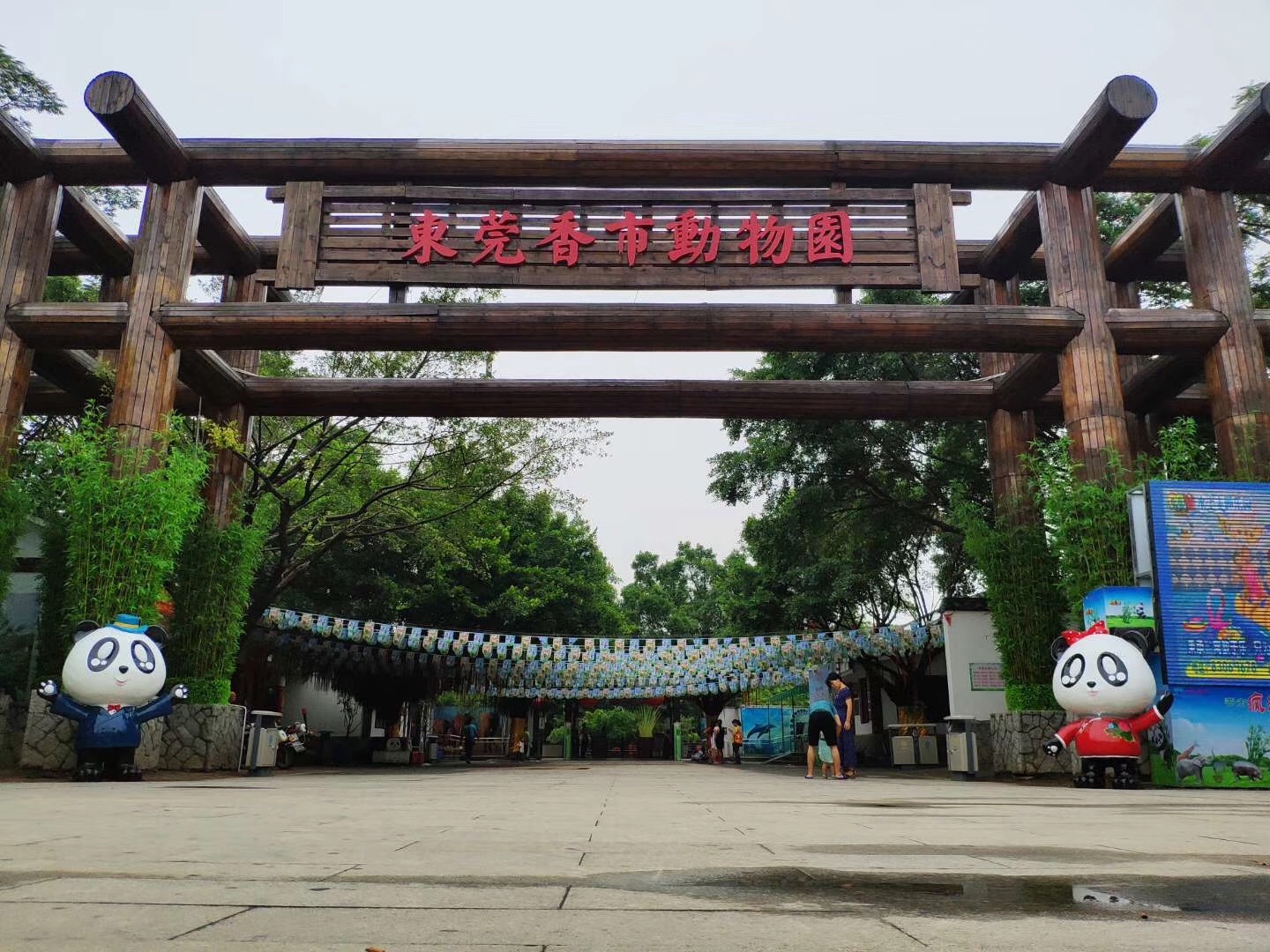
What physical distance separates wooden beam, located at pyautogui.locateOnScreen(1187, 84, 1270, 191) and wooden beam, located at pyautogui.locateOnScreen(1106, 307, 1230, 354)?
1.84 meters

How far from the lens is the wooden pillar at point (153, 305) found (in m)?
11.9

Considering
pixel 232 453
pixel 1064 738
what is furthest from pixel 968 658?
pixel 232 453

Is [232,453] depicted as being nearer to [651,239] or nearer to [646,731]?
[651,239]

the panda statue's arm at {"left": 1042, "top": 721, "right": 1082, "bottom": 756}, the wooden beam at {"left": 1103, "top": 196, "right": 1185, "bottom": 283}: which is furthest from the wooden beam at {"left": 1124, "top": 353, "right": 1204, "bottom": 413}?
the panda statue's arm at {"left": 1042, "top": 721, "right": 1082, "bottom": 756}

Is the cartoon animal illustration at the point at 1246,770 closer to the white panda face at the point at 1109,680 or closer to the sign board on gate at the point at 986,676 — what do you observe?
the white panda face at the point at 1109,680

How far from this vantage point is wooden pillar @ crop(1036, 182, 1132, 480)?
38.9 ft

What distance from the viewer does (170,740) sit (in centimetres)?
1238

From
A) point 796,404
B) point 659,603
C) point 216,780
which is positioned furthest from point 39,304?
point 659,603

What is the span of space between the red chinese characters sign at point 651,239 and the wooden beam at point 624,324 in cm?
75

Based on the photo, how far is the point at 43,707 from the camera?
10.8 meters

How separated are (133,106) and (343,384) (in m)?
4.54

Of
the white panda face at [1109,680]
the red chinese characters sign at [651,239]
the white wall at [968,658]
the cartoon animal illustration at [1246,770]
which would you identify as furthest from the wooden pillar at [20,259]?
the cartoon animal illustration at [1246,770]

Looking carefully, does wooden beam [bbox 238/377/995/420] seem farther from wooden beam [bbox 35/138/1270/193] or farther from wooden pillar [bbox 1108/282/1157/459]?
wooden beam [bbox 35/138/1270/193]

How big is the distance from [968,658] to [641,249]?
320 inches
